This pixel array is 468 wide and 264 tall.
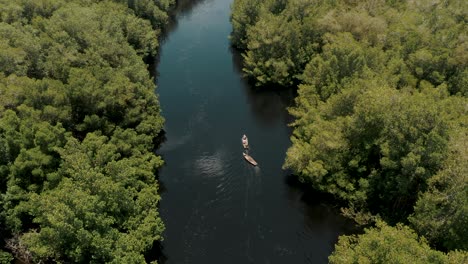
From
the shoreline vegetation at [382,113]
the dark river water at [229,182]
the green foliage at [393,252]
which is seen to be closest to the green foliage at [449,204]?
the shoreline vegetation at [382,113]

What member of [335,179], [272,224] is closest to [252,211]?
[272,224]

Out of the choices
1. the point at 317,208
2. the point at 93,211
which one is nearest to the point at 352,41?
the point at 317,208

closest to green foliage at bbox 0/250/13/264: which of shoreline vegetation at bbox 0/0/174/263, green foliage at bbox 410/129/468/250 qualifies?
shoreline vegetation at bbox 0/0/174/263

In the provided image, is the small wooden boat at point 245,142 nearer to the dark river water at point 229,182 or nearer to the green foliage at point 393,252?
the dark river water at point 229,182

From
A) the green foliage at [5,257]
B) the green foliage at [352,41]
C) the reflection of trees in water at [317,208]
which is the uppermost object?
the green foliage at [352,41]

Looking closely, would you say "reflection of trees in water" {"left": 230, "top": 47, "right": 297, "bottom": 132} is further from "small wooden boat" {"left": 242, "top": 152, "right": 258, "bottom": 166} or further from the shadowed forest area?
"small wooden boat" {"left": 242, "top": 152, "right": 258, "bottom": 166}

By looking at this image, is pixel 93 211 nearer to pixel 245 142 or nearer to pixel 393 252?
pixel 393 252
